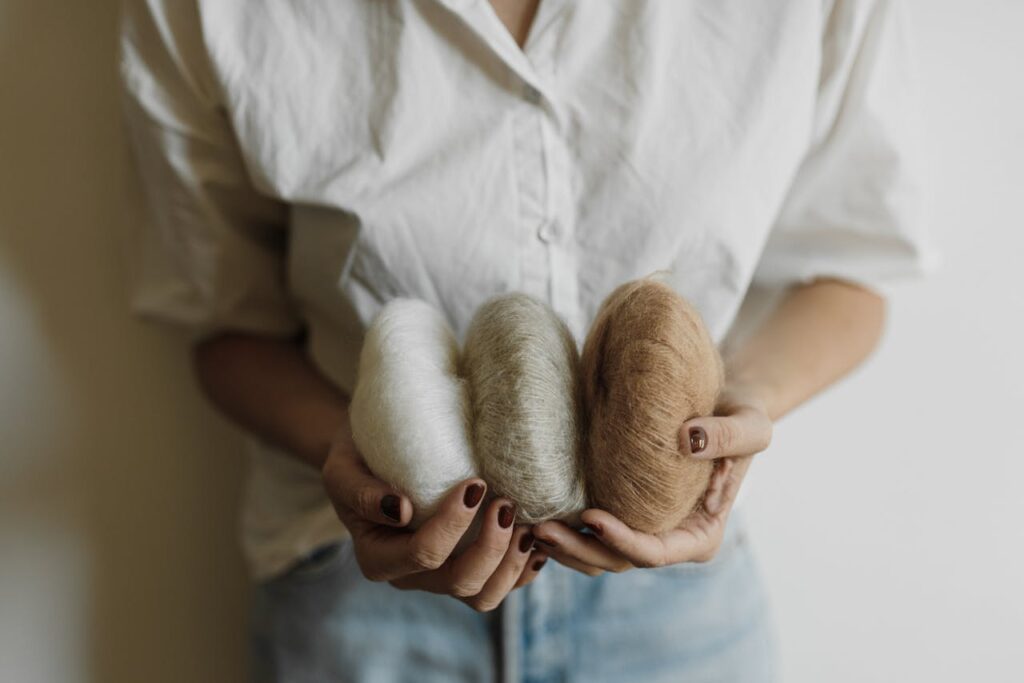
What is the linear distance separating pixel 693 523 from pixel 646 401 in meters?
0.10

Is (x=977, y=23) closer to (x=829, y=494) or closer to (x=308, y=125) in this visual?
(x=829, y=494)

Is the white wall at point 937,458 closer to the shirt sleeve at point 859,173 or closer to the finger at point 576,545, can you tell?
the shirt sleeve at point 859,173

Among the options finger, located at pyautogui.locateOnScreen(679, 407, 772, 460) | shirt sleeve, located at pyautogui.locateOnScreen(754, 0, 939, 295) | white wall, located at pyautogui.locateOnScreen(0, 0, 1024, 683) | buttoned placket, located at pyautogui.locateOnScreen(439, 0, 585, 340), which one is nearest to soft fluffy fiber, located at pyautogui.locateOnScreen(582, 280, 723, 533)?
finger, located at pyautogui.locateOnScreen(679, 407, 772, 460)

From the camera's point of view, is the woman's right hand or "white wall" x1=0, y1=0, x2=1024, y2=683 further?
"white wall" x1=0, y1=0, x2=1024, y2=683

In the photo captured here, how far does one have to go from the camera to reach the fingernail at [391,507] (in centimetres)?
41

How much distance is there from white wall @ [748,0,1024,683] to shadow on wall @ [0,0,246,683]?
0.51m

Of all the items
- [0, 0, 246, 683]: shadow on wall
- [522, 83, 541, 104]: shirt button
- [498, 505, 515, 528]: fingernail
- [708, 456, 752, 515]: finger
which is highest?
[522, 83, 541, 104]: shirt button

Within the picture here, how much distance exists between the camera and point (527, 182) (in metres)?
0.54

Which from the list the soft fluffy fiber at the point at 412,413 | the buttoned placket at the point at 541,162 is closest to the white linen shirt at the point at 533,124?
the buttoned placket at the point at 541,162

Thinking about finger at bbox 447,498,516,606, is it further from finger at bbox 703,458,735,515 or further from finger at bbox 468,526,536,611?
finger at bbox 703,458,735,515

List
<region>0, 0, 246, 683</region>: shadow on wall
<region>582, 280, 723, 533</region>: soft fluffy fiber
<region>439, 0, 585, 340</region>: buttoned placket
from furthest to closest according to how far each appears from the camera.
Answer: <region>0, 0, 246, 683</region>: shadow on wall
<region>439, 0, 585, 340</region>: buttoned placket
<region>582, 280, 723, 533</region>: soft fluffy fiber

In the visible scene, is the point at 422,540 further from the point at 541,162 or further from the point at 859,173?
the point at 859,173

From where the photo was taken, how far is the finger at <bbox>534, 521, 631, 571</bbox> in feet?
1.36

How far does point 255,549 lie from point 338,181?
0.99 feet
